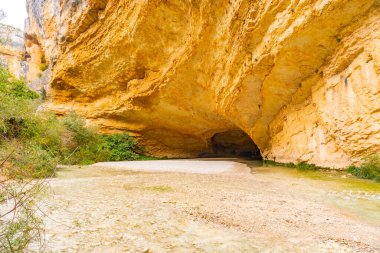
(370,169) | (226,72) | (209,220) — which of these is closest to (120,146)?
(226,72)

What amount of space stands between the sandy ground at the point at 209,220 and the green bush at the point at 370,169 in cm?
160

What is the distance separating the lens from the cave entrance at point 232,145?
2094cm

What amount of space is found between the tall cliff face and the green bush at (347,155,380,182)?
0.98 feet

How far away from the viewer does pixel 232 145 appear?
887 inches

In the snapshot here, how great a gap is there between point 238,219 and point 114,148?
14479mm

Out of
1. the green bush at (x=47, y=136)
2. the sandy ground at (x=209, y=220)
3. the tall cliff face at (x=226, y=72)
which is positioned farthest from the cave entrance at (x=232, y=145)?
the sandy ground at (x=209, y=220)

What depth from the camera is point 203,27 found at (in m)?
11.1

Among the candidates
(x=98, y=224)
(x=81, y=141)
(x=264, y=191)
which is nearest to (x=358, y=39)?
(x=264, y=191)

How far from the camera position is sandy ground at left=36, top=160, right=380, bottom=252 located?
2273mm

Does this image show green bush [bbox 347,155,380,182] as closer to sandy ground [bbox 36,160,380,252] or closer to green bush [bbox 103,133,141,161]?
sandy ground [bbox 36,160,380,252]

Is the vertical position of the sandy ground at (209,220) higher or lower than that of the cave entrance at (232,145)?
lower

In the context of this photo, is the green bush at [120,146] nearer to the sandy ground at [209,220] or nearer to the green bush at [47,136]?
the green bush at [47,136]

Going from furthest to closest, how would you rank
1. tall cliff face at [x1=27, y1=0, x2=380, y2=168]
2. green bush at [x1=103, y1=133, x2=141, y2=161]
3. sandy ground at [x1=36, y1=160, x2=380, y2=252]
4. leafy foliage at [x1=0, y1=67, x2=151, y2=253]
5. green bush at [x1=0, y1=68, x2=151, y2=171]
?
green bush at [x1=103, y1=133, x2=141, y2=161] < tall cliff face at [x1=27, y1=0, x2=380, y2=168] < green bush at [x1=0, y1=68, x2=151, y2=171] < sandy ground at [x1=36, y1=160, x2=380, y2=252] < leafy foliage at [x1=0, y1=67, x2=151, y2=253]

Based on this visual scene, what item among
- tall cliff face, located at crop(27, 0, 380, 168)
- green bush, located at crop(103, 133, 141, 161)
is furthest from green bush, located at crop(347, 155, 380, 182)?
green bush, located at crop(103, 133, 141, 161)
